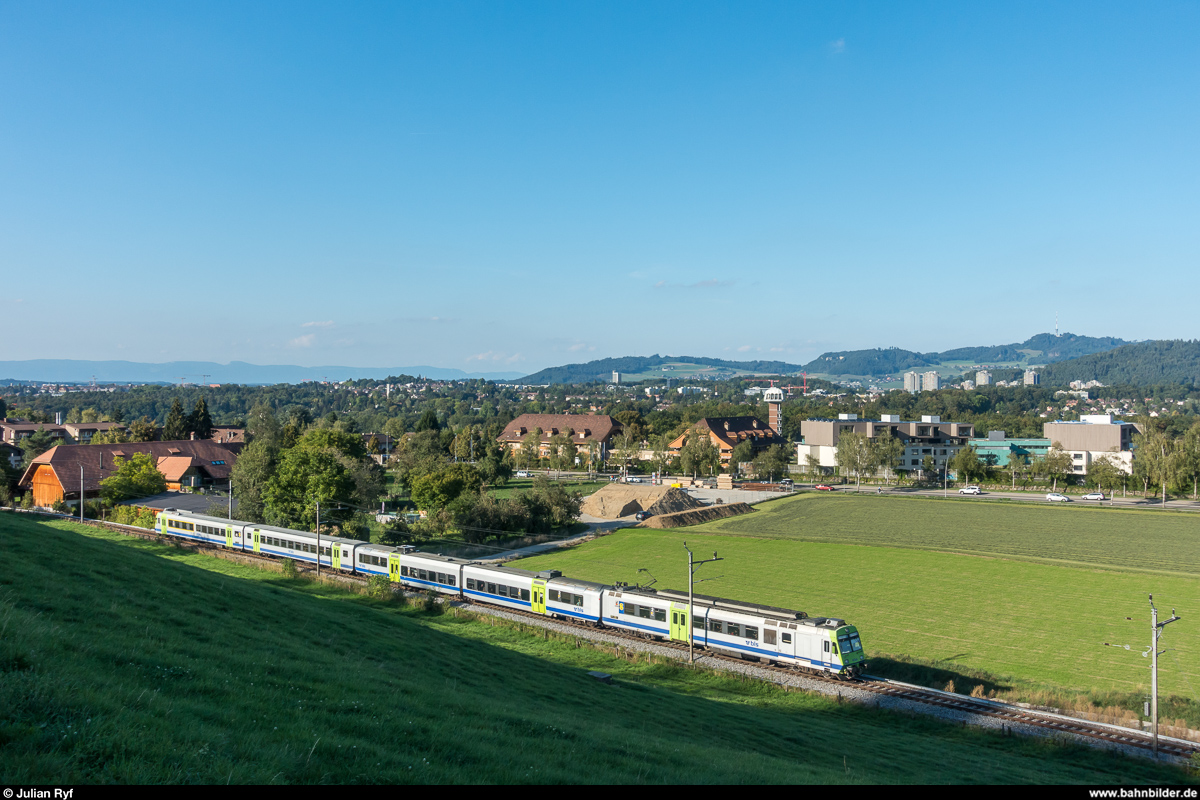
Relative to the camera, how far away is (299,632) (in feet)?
69.1

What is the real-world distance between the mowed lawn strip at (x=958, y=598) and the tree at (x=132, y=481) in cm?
3934

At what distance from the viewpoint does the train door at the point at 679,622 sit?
30.5 meters

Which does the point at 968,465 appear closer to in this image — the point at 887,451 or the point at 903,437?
the point at 887,451

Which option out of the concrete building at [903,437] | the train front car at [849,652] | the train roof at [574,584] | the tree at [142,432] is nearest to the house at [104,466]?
the tree at [142,432]

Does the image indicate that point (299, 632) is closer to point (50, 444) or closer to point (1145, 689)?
point (1145, 689)

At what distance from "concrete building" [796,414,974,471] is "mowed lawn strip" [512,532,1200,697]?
62.1 m

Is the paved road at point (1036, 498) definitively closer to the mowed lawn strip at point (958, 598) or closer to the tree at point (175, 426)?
the mowed lawn strip at point (958, 598)

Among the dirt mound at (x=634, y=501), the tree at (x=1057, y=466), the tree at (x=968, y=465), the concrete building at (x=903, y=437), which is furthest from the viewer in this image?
the concrete building at (x=903, y=437)

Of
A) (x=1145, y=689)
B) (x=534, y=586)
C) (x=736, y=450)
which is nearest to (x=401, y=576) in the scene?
(x=534, y=586)

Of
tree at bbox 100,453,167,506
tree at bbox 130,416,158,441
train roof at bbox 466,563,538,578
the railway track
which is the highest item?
tree at bbox 130,416,158,441

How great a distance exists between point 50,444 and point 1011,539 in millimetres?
113404

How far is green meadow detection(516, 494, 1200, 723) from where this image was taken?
28484 mm

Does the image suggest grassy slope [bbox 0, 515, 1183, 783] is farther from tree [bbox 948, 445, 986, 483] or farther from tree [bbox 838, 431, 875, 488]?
tree [bbox 948, 445, 986, 483]

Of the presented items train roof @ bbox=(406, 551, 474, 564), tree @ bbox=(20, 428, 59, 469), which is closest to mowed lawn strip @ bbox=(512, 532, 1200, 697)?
train roof @ bbox=(406, 551, 474, 564)
